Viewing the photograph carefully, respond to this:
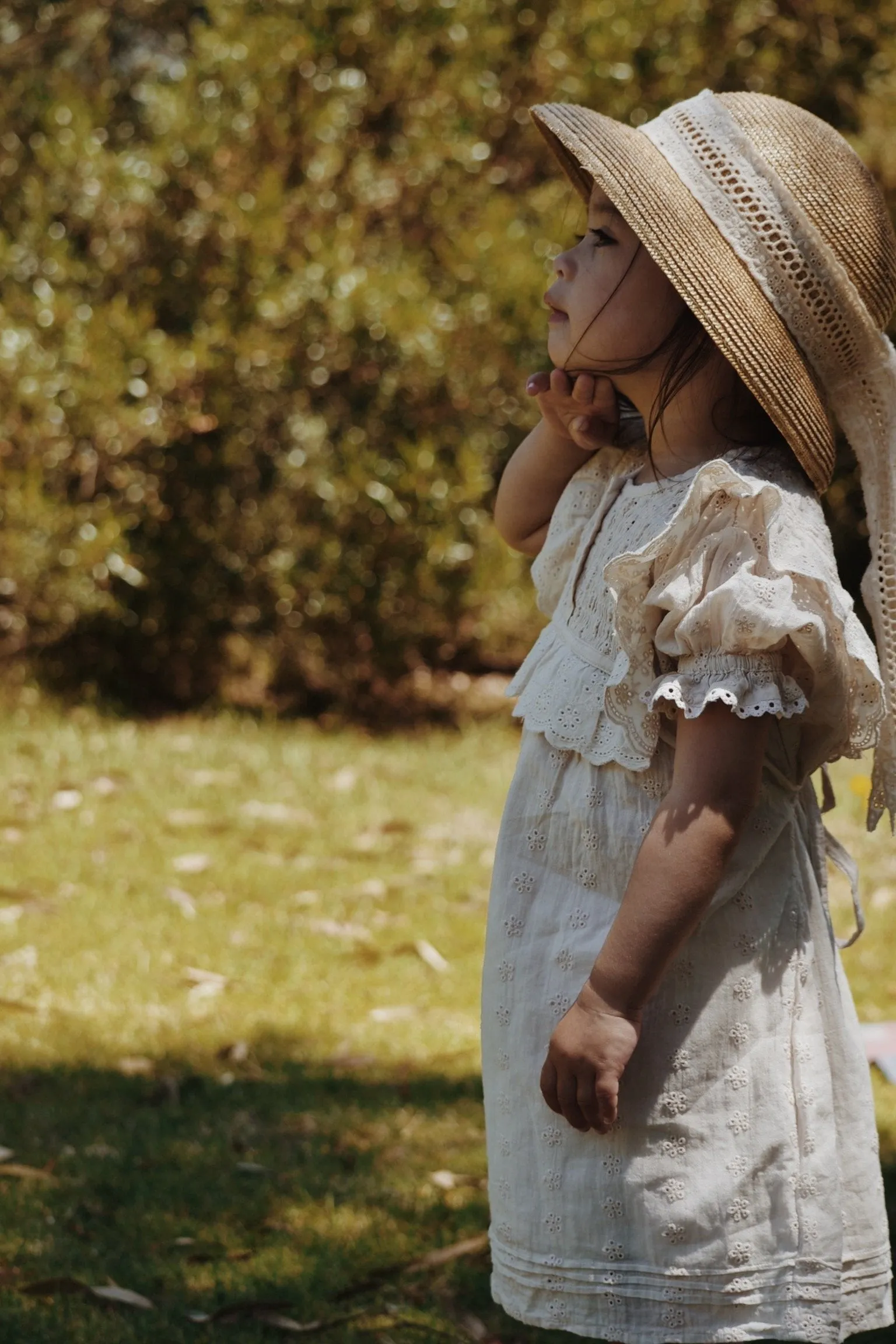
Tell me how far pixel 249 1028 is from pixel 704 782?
2.40m

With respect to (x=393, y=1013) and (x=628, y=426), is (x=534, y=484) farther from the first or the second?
(x=393, y=1013)

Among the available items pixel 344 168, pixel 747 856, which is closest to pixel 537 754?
pixel 747 856

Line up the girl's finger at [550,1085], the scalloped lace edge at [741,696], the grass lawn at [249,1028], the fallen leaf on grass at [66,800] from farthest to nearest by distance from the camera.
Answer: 1. the fallen leaf on grass at [66,800]
2. the grass lawn at [249,1028]
3. the girl's finger at [550,1085]
4. the scalloped lace edge at [741,696]

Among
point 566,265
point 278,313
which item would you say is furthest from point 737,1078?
point 278,313

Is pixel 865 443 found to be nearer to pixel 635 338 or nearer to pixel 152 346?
pixel 635 338

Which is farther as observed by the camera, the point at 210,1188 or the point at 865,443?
the point at 210,1188

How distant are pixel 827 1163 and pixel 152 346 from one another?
17.1 ft

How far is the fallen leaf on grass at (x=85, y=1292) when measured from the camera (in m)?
2.65

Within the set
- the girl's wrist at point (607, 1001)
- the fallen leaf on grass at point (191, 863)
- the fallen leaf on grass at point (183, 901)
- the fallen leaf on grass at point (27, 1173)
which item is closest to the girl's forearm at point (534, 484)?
the girl's wrist at point (607, 1001)

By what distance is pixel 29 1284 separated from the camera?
268 cm

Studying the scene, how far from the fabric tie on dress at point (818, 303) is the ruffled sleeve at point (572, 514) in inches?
12.3

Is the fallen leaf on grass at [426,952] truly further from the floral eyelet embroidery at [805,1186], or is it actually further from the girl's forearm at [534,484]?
the floral eyelet embroidery at [805,1186]

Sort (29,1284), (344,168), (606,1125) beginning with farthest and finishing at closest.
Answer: (344,168) → (29,1284) → (606,1125)

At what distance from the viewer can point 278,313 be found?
6.62 meters
